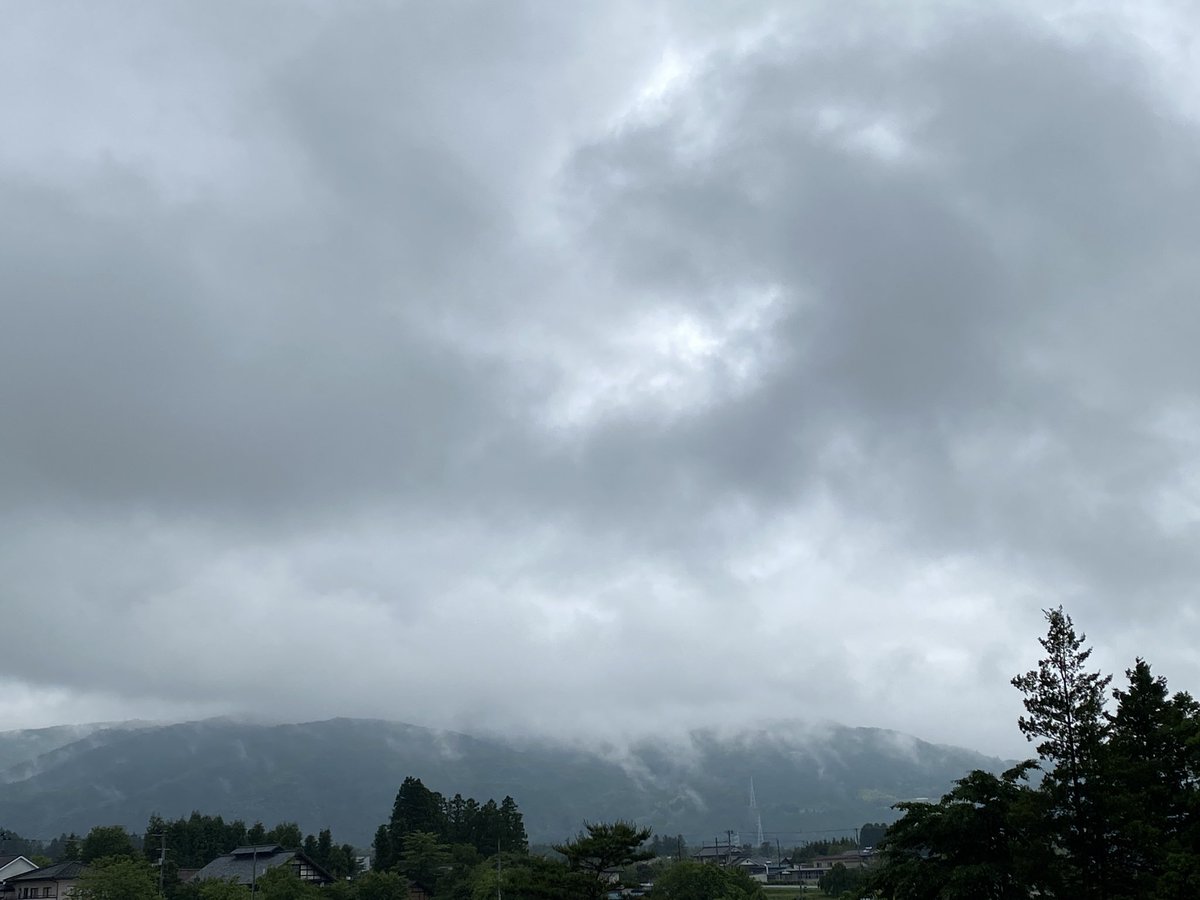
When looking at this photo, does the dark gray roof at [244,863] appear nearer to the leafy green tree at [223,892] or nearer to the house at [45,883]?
the house at [45,883]

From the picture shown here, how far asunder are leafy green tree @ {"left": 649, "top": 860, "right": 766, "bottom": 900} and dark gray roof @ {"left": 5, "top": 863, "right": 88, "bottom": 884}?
230ft

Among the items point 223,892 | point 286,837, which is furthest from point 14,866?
point 223,892

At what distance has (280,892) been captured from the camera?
3885 inches

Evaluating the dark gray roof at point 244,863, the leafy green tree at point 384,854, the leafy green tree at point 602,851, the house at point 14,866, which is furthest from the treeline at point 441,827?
the leafy green tree at point 602,851

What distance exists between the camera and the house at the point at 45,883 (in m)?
120

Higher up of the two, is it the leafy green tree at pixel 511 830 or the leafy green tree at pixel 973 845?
the leafy green tree at pixel 973 845

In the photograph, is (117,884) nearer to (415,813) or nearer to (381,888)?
(381,888)

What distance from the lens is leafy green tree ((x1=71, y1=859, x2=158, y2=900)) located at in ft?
312

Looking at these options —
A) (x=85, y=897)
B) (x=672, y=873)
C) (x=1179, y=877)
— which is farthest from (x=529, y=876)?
(x=85, y=897)

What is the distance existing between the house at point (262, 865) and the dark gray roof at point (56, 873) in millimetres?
13597

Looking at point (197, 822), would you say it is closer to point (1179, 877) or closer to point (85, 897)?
point (85, 897)

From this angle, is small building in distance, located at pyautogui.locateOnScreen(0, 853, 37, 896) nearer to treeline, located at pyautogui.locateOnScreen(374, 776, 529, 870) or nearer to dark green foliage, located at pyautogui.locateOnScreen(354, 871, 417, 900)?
treeline, located at pyautogui.locateOnScreen(374, 776, 529, 870)

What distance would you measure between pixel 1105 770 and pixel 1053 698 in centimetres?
333

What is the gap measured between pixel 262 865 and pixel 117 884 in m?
37.4
